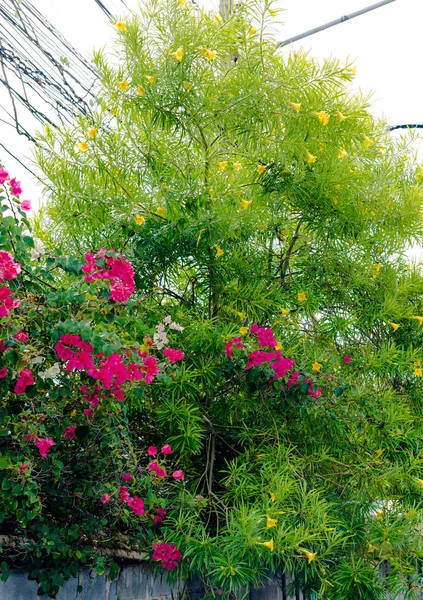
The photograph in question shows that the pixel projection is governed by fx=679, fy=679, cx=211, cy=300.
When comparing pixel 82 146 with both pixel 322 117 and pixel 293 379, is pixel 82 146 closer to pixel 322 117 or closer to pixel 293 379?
pixel 322 117

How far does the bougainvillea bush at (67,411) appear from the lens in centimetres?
230

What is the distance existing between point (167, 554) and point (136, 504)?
0.38 metres

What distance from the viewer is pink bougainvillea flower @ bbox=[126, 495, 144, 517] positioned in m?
2.83

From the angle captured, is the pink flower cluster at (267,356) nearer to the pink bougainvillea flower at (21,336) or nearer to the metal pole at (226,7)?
the pink bougainvillea flower at (21,336)

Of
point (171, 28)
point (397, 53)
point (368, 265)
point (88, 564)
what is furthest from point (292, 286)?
point (397, 53)

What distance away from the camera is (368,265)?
3.84m

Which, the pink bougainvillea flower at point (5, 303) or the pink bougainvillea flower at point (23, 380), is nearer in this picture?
the pink bougainvillea flower at point (5, 303)

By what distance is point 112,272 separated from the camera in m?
2.43

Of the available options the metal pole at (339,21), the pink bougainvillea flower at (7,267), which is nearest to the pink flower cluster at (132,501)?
the pink bougainvillea flower at (7,267)

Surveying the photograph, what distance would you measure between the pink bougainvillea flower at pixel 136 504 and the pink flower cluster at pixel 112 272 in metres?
0.92

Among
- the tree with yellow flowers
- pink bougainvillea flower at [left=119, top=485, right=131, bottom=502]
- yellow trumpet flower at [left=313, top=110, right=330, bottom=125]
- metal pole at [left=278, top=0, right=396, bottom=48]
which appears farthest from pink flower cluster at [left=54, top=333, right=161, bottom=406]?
metal pole at [left=278, top=0, right=396, bottom=48]

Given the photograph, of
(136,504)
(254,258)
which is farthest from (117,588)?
(254,258)

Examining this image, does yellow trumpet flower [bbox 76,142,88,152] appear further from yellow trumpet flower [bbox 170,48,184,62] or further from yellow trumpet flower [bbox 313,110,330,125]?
yellow trumpet flower [bbox 313,110,330,125]

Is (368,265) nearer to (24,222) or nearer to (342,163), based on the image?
(342,163)
